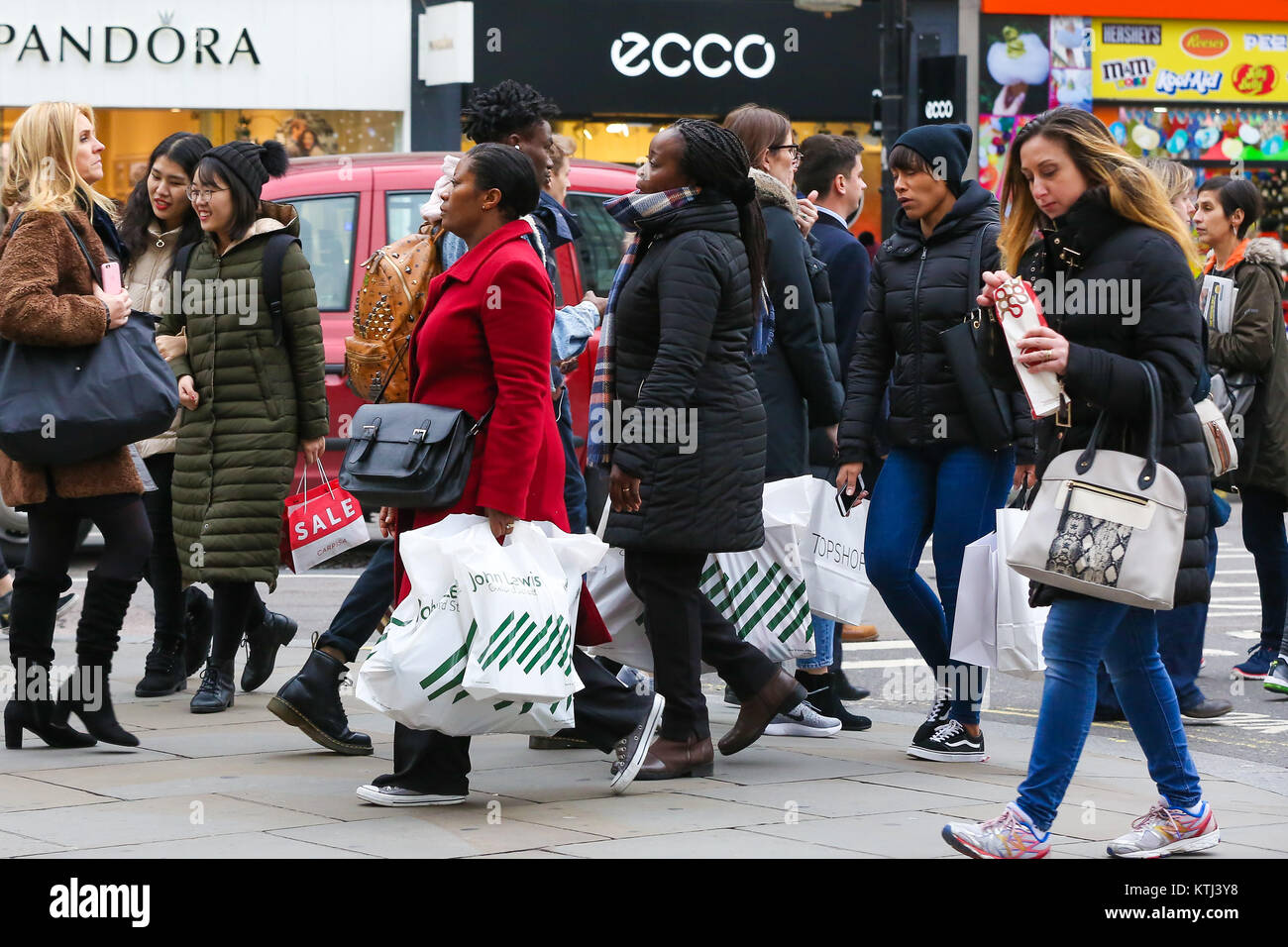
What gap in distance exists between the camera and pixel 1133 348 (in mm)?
4473

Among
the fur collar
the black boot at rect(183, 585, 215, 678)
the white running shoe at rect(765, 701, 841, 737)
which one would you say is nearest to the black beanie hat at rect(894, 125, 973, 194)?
the fur collar

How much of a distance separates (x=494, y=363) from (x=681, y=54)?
48.6 ft

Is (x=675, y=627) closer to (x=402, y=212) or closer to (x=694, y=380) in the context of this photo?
(x=694, y=380)

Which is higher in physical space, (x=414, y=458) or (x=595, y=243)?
(x=595, y=243)

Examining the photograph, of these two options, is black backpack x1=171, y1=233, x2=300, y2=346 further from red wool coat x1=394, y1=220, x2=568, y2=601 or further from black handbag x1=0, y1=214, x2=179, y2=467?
red wool coat x1=394, y1=220, x2=568, y2=601

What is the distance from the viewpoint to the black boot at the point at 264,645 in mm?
6977

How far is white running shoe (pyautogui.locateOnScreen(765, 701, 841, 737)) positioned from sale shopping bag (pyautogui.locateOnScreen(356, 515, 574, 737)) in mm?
1928

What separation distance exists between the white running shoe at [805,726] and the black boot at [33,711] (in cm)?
235

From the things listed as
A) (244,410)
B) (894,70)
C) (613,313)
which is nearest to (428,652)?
(613,313)

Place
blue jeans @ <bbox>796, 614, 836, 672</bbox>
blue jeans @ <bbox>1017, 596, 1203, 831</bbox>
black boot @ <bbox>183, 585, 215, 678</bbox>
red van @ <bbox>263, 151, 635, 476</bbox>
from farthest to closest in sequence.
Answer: red van @ <bbox>263, 151, 635, 476</bbox> < black boot @ <bbox>183, 585, 215, 678</bbox> < blue jeans @ <bbox>796, 614, 836, 672</bbox> < blue jeans @ <bbox>1017, 596, 1203, 831</bbox>

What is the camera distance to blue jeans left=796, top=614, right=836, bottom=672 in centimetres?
659

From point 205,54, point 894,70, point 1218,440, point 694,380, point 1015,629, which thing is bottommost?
point 1015,629

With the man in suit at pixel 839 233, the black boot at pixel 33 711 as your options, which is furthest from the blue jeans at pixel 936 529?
the black boot at pixel 33 711

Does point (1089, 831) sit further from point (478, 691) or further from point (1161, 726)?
point (478, 691)
